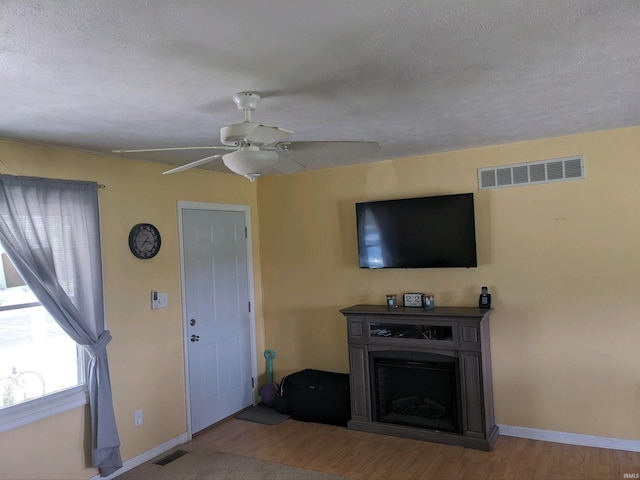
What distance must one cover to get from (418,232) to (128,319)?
8.17 feet

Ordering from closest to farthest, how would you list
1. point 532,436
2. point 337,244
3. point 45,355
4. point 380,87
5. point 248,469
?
point 380,87, point 45,355, point 248,469, point 532,436, point 337,244

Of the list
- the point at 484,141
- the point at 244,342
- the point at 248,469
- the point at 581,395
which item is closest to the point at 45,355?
the point at 248,469

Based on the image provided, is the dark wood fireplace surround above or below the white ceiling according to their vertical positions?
below

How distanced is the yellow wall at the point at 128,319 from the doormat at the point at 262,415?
2.24ft

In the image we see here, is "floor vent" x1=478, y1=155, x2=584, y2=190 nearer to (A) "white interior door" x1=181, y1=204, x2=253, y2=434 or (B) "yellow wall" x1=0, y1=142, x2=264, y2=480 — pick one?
A: (A) "white interior door" x1=181, y1=204, x2=253, y2=434

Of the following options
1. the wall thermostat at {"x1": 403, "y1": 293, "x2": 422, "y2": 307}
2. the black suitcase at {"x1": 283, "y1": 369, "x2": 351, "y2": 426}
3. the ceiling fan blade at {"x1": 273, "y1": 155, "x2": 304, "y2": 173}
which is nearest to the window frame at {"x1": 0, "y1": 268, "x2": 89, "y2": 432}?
the black suitcase at {"x1": 283, "y1": 369, "x2": 351, "y2": 426}

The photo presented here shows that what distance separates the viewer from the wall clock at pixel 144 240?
13.0 feet

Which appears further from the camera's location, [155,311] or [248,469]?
[155,311]

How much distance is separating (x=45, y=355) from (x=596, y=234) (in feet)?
13.4

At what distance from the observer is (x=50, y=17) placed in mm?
1594

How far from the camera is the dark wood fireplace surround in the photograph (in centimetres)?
385

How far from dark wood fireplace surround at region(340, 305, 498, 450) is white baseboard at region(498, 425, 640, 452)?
153 millimetres

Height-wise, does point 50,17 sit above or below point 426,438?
above

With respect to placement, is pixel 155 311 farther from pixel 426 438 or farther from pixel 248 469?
pixel 426 438
